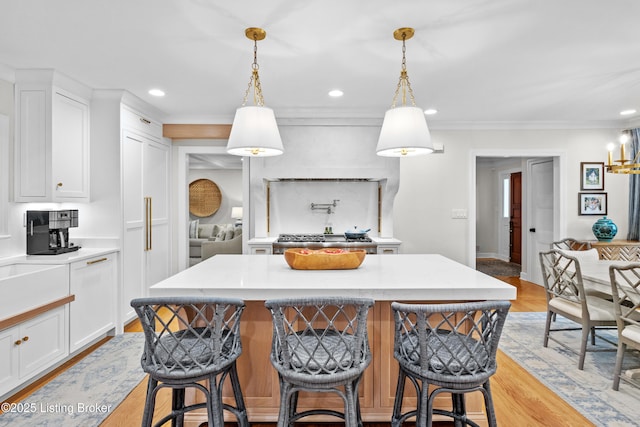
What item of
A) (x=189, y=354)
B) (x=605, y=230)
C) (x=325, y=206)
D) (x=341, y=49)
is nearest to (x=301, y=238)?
(x=325, y=206)

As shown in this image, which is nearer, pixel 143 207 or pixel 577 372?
pixel 577 372

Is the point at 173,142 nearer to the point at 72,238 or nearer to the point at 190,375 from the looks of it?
the point at 72,238

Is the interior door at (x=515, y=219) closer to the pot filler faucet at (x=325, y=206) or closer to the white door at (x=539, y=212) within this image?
the white door at (x=539, y=212)

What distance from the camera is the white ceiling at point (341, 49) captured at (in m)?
2.17

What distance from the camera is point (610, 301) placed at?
3213 mm

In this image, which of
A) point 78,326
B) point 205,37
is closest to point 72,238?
point 78,326

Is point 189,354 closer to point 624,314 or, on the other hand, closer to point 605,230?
point 624,314

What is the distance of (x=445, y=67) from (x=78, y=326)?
3720 mm

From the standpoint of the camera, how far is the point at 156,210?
4.55m

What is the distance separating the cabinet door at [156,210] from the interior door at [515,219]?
6908 mm

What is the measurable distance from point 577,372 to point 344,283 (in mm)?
2175

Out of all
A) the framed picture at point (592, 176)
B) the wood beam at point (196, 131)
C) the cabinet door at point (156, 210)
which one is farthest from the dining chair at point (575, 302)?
the cabinet door at point (156, 210)

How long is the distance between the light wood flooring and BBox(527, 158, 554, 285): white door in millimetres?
3381

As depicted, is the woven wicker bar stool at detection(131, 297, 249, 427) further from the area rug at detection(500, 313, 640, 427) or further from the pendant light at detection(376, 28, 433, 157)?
the area rug at detection(500, 313, 640, 427)
